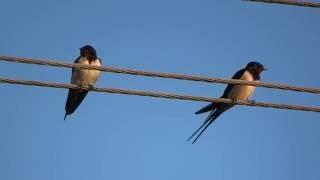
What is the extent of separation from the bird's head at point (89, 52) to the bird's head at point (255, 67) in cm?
153

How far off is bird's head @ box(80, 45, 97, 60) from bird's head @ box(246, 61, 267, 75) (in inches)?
60.2

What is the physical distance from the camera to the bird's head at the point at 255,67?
813cm

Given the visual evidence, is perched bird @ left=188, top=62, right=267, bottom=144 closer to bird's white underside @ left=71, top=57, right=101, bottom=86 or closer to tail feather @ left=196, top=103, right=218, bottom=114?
tail feather @ left=196, top=103, right=218, bottom=114

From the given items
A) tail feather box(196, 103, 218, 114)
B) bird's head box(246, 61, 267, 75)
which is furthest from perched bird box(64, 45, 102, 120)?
bird's head box(246, 61, 267, 75)

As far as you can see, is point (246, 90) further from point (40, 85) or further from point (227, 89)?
point (40, 85)

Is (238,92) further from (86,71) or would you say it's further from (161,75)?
(161,75)

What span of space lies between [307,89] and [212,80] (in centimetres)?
51

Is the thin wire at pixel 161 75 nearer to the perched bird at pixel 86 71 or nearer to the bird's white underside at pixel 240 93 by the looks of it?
the bird's white underside at pixel 240 93

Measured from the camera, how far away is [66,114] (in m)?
8.53

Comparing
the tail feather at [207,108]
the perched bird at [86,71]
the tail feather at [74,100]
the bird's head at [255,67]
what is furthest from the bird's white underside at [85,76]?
the bird's head at [255,67]

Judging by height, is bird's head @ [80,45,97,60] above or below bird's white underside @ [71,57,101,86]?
above

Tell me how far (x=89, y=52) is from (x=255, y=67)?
5.42 feet

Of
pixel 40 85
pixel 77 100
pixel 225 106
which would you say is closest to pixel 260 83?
pixel 40 85

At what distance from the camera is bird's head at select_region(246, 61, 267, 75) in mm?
8133
